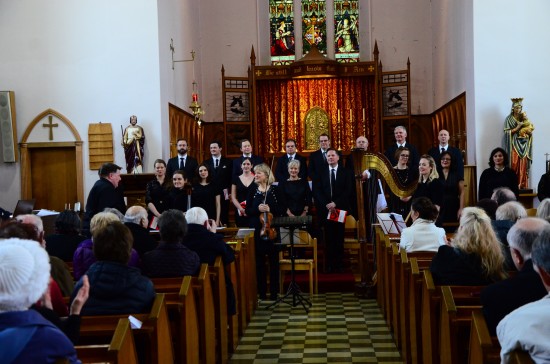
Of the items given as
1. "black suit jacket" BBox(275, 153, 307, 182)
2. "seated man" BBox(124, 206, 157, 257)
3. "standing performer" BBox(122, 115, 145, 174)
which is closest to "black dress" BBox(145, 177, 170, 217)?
"black suit jacket" BBox(275, 153, 307, 182)

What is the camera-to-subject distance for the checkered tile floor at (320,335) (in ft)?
21.4

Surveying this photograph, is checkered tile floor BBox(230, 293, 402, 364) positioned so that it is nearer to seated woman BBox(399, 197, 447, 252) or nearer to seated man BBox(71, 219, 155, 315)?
seated woman BBox(399, 197, 447, 252)

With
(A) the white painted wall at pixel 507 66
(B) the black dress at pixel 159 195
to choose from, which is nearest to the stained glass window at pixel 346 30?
(A) the white painted wall at pixel 507 66

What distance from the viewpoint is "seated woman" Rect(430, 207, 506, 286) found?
474cm

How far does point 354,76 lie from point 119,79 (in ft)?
20.6

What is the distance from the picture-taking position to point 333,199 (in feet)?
34.1

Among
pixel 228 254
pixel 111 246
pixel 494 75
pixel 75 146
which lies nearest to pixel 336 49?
pixel 494 75

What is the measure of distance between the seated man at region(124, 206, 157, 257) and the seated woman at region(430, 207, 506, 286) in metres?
2.65

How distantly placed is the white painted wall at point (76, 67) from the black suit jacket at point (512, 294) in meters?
11.2

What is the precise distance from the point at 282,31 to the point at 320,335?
44.8ft

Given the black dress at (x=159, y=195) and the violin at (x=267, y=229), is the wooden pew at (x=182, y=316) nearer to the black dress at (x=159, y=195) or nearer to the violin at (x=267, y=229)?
the violin at (x=267, y=229)

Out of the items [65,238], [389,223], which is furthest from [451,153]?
[65,238]

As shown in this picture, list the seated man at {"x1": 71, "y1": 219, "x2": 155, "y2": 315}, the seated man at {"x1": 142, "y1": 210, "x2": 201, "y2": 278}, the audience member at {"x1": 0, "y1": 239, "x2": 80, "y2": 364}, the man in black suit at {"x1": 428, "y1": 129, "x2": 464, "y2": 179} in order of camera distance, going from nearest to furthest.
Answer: the audience member at {"x1": 0, "y1": 239, "x2": 80, "y2": 364}
the seated man at {"x1": 71, "y1": 219, "x2": 155, "y2": 315}
the seated man at {"x1": 142, "y1": 210, "x2": 201, "y2": 278}
the man in black suit at {"x1": 428, "y1": 129, "x2": 464, "y2": 179}

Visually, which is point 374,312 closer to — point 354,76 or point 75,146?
point 75,146
